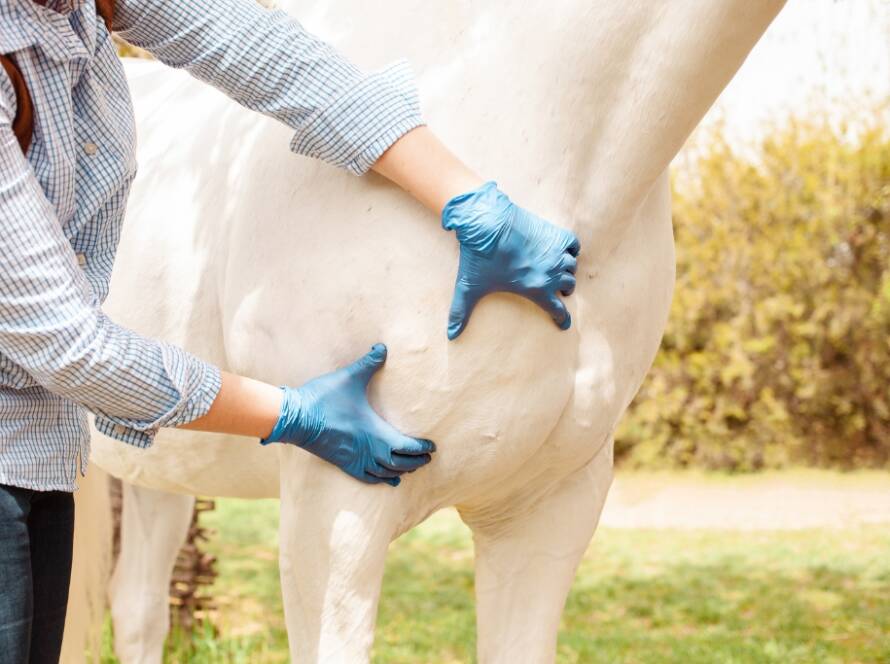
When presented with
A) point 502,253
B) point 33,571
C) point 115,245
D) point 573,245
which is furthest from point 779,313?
point 33,571

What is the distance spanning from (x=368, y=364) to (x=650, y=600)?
12.8ft

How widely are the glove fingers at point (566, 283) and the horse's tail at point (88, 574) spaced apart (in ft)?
4.97

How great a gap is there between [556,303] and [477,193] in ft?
0.59

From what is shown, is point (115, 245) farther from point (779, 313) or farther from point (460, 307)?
point (779, 313)

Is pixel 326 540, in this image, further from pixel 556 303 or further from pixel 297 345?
pixel 556 303

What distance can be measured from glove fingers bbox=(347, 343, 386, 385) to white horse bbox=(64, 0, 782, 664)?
2cm

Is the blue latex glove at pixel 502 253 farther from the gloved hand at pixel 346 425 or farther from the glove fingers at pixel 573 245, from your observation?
the gloved hand at pixel 346 425

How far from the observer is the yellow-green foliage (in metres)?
7.60

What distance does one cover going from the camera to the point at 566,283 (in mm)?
1454

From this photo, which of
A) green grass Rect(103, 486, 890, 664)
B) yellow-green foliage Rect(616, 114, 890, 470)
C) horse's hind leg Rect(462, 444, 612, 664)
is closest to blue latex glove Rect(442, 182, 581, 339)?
horse's hind leg Rect(462, 444, 612, 664)

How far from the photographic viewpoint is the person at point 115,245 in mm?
1222

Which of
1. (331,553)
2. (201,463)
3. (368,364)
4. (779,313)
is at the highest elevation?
(779,313)

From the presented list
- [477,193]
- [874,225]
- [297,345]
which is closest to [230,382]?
[297,345]

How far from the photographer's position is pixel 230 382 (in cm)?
141
